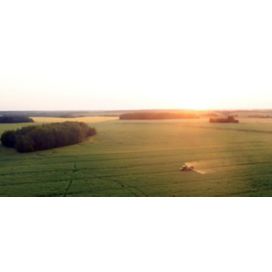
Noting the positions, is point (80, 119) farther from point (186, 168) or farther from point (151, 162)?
point (186, 168)

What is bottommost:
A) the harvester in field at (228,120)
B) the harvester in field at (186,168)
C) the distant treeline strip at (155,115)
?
the harvester in field at (186,168)

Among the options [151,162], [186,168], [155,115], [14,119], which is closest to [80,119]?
[14,119]

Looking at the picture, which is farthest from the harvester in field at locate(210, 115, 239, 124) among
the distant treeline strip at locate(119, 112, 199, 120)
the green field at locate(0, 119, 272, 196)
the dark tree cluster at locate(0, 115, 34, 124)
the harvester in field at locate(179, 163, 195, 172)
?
the dark tree cluster at locate(0, 115, 34, 124)

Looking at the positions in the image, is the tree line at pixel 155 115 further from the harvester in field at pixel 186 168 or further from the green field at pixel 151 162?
the harvester in field at pixel 186 168

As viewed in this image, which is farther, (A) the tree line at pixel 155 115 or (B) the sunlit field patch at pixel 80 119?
(A) the tree line at pixel 155 115

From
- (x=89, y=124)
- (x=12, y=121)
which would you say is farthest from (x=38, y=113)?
(x=89, y=124)

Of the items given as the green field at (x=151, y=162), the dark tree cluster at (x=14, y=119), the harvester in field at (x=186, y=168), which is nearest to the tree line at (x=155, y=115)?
the green field at (x=151, y=162)

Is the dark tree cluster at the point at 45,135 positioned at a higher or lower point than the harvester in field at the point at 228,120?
lower
